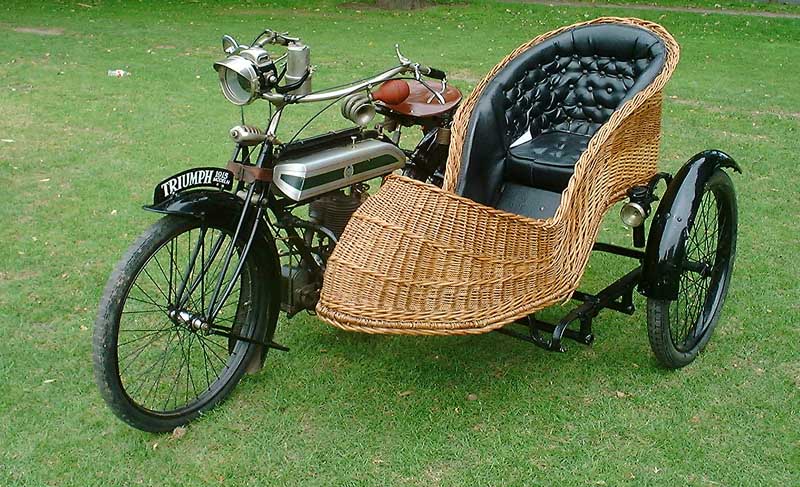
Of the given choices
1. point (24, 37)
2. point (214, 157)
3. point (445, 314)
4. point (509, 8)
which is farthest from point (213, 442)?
point (509, 8)

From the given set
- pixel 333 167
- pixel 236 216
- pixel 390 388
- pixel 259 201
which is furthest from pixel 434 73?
pixel 390 388

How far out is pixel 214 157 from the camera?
6949 millimetres

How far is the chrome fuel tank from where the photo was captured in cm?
339

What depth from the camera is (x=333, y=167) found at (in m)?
3.53

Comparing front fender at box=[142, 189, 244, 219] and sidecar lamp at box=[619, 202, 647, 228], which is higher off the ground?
front fender at box=[142, 189, 244, 219]

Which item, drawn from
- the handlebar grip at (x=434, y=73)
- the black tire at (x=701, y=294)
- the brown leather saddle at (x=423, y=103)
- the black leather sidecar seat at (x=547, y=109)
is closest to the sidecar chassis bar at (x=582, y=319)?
the black tire at (x=701, y=294)

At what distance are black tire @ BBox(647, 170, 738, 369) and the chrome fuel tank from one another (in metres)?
1.28

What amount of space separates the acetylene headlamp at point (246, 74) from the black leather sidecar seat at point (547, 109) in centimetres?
101

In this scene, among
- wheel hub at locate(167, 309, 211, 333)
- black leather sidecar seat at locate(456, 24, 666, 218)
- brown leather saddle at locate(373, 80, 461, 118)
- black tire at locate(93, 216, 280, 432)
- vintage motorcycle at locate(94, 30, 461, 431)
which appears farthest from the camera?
brown leather saddle at locate(373, 80, 461, 118)

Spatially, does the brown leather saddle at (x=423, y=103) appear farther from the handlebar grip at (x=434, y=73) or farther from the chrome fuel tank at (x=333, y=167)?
the chrome fuel tank at (x=333, y=167)

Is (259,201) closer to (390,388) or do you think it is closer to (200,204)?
(200,204)

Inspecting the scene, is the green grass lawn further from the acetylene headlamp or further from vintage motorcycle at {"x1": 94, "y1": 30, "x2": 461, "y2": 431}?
the acetylene headlamp

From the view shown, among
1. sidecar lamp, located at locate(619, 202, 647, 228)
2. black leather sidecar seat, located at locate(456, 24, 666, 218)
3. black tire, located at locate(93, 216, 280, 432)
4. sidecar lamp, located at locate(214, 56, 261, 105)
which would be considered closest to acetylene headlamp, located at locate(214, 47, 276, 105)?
sidecar lamp, located at locate(214, 56, 261, 105)

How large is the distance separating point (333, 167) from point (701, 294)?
1951 mm
